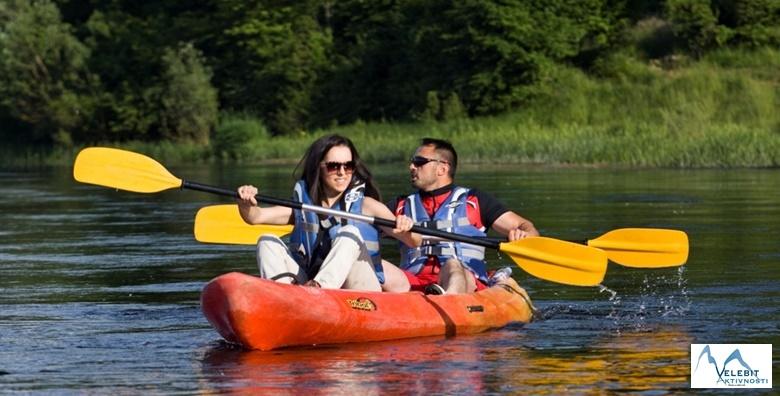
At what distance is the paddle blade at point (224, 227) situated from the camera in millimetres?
11062

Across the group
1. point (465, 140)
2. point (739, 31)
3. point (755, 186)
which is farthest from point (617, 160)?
point (739, 31)

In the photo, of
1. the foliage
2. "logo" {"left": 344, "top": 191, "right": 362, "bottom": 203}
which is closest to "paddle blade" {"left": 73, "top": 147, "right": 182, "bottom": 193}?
"logo" {"left": 344, "top": 191, "right": 362, "bottom": 203}

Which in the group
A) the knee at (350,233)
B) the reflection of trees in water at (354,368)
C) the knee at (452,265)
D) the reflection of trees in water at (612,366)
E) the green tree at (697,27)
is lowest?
the reflection of trees in water at (612,366)

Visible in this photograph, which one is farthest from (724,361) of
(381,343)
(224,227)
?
(224,227)

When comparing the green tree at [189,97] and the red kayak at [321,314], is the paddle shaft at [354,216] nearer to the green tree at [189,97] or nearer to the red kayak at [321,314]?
the red kayak at [321,314]

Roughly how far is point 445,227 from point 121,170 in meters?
2.07

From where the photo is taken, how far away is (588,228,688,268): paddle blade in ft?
35.9

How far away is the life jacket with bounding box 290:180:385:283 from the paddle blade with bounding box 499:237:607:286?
2.94 feet

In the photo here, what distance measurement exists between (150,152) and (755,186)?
3214 cm

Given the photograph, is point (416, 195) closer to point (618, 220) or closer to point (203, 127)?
point (618, 220)

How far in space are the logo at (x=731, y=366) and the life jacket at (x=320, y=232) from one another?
194 cm

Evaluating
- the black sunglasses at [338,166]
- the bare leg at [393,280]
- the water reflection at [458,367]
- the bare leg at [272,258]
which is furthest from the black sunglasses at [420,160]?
the bare leg at [272,258]

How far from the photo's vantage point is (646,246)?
432 inches

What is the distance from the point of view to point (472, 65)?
163ft
